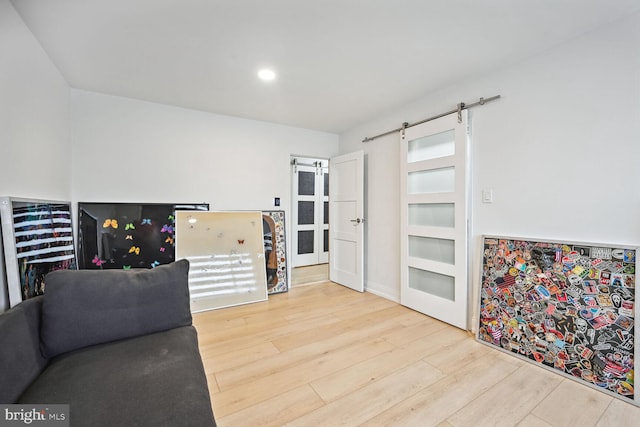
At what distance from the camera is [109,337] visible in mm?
1444

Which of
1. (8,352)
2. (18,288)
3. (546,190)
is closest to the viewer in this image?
(8,352)

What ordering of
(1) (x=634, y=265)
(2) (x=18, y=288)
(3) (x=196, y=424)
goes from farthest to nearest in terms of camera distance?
(1) (x=634, y=265), (2) (x=18, y=288), (3) (x=196, y=424)

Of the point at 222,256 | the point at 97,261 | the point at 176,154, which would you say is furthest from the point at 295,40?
the point at 97,261

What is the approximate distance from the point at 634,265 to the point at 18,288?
3664 mm

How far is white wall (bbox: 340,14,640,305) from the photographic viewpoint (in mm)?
1780

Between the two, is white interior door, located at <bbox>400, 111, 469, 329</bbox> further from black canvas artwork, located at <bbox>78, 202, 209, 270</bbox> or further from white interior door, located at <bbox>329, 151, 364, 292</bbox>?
black canvas artwork, located at <bbox>78, 202, 209, 270</bbox>

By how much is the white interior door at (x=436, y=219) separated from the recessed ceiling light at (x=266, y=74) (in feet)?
5.31

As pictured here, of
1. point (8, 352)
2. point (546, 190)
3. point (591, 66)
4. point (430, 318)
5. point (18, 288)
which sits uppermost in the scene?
point (591, 66)

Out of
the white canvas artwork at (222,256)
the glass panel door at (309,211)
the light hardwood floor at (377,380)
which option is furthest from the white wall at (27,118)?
the glass panel door at (309,211)

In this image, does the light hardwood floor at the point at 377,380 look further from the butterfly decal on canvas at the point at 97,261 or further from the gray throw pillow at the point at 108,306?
the butterfly decal on canvas at the point at 97,261

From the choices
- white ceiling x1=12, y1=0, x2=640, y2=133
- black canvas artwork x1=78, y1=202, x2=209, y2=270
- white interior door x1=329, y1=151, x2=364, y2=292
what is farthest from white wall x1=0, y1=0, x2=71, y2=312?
white interior door x1=329, y1=151, x2=364, y2=292

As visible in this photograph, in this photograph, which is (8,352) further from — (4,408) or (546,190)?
(546,190)

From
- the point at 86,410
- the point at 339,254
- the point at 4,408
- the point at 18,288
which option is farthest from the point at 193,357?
the point at 339,254

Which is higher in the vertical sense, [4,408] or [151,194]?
[151,194]
